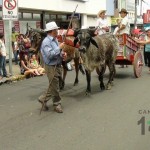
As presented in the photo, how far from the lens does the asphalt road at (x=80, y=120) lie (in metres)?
6.21

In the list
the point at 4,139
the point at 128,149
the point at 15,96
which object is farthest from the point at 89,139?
the point at 15,96

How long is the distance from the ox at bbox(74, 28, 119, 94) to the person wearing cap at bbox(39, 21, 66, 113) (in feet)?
4.77

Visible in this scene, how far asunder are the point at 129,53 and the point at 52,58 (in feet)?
18.0

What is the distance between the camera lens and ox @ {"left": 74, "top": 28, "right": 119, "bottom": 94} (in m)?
9.76

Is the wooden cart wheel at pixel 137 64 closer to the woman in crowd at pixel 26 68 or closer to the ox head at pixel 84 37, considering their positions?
the ox head at pixel 84 37

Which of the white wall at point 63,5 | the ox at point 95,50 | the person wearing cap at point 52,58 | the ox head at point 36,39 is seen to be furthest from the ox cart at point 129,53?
the white wall at point 63,5

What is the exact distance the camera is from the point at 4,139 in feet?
21.3

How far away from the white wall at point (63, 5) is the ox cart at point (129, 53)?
360 inches

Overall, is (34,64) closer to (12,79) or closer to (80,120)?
(12,79)

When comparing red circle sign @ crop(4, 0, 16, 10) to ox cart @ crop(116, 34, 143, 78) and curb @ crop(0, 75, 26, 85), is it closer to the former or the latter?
curb @ crop(0, 75, 26, 85)

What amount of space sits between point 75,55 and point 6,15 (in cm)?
418

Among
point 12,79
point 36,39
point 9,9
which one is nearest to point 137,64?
point 36,39

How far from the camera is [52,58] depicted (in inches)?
320

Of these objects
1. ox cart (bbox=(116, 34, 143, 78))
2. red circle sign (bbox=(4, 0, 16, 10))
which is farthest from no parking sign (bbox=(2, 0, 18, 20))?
ox cart (bbox=(116, 34, 143, 78))
